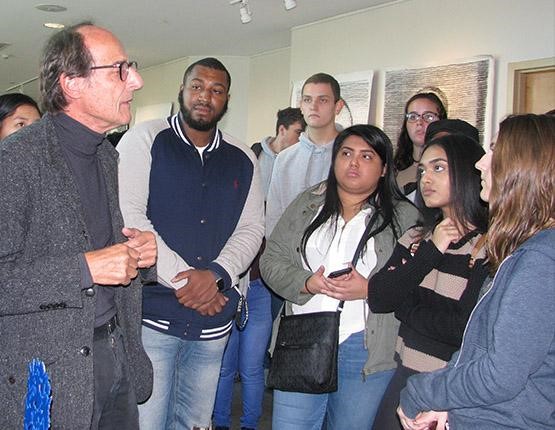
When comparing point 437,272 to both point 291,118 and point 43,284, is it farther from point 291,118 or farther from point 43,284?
point 291,118

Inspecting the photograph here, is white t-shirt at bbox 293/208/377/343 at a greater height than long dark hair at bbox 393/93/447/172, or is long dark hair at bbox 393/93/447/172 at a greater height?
long dark hair at bbox 393/93/447/172

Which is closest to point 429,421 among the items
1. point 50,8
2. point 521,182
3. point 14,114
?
point 521,182

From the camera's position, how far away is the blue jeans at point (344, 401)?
243 cm

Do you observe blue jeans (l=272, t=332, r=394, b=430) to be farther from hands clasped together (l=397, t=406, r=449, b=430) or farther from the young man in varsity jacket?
hands clasped together (l=397, t=406, r=449, b=430)

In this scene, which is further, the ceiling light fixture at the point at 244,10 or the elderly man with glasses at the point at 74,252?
the ceiling light fixture at the point at 244,10

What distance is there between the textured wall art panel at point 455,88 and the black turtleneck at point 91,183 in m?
4.19

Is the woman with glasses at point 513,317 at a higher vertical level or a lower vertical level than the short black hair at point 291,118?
lower

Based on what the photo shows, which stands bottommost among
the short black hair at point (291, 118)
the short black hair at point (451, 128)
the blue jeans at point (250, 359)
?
the blue jeans at point (250, 359)

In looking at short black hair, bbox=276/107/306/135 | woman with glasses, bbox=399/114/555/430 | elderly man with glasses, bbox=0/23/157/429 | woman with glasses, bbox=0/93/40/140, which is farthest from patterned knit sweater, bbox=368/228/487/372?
short black hair, bbox=276/107/306/135

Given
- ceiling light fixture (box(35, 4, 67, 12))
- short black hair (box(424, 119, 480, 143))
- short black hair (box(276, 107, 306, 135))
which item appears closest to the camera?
short black hair (box(424, 119, 480, 143))

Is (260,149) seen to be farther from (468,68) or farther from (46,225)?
(46,225)

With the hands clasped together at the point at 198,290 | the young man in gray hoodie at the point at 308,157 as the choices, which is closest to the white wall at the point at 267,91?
the young man in gray hoodie at the point at 308,157

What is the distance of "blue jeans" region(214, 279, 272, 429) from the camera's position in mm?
3629

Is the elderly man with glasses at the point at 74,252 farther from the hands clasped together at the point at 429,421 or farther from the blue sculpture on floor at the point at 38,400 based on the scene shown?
the hands clasped together at the point at 429,421
